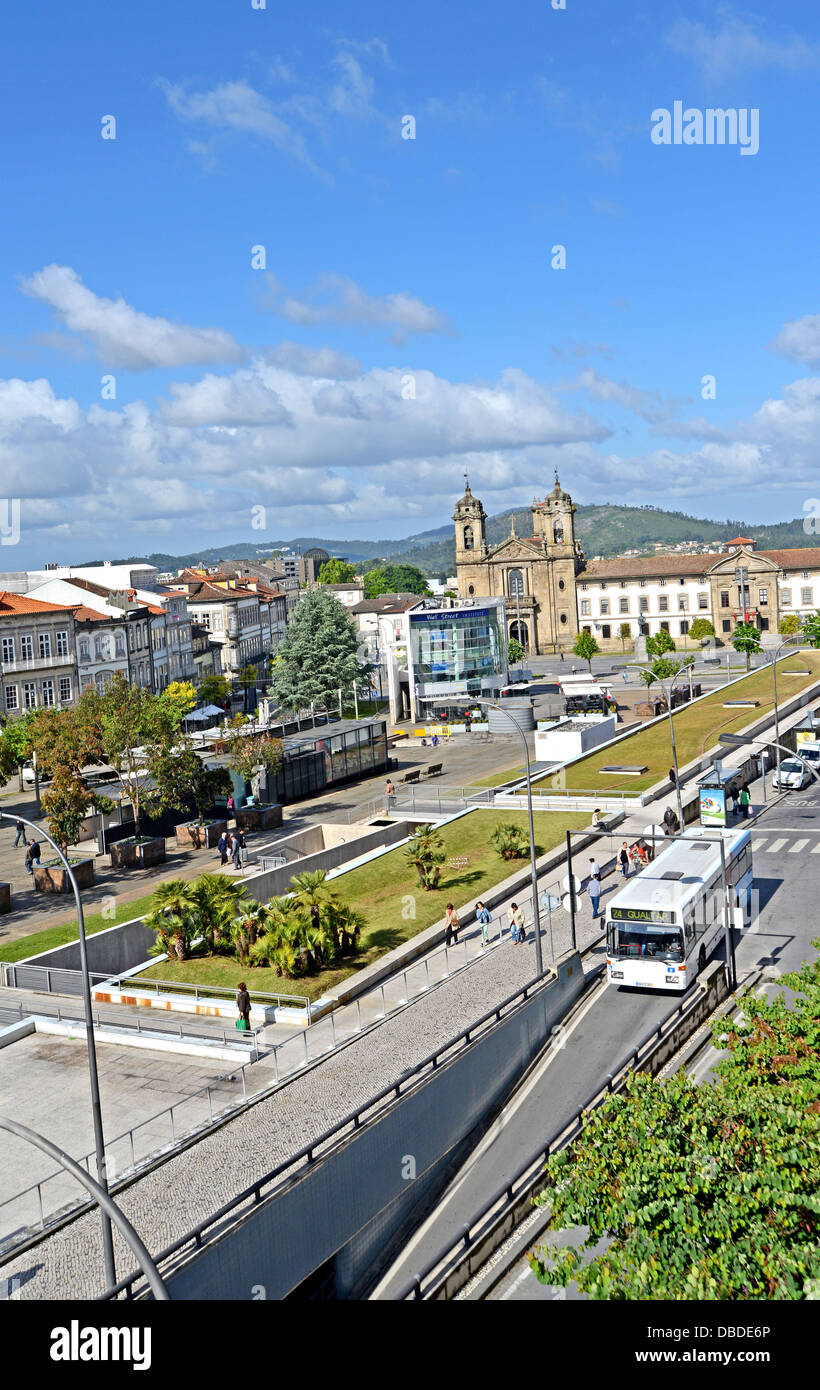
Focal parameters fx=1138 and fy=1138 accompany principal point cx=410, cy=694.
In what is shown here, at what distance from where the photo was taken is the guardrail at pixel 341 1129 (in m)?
16.1

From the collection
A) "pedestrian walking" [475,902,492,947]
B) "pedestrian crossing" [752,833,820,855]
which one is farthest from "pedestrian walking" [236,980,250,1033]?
"pedestrian crossing" [752,833,820,855]

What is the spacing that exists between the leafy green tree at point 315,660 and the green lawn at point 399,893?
124 feet

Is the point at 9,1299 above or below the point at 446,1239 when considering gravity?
above

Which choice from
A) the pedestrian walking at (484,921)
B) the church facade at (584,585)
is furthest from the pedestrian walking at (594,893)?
the church facade at (584,585)

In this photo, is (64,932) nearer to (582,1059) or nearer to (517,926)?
(517,926)

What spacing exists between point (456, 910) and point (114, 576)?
253 feet

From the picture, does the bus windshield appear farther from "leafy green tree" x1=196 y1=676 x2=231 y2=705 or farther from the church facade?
the church facade

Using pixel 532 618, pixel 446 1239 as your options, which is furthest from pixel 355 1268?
pixel 532 618

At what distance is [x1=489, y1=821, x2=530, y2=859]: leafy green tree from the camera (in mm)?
40094

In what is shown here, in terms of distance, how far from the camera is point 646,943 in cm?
2886

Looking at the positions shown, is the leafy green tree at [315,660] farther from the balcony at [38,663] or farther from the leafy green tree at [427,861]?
the leafy green tree at [427,861]

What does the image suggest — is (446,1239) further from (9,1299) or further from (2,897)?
(2,897)

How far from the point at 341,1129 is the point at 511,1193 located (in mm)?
3506
